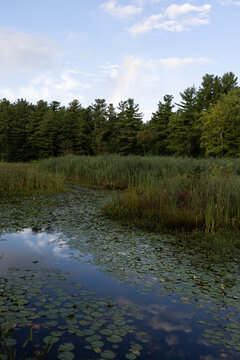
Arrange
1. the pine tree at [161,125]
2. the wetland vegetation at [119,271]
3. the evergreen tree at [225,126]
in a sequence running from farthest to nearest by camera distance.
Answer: the pine tree at [161,125], the evergreen tree at [225,126], the wetland vegetation at [119,271]

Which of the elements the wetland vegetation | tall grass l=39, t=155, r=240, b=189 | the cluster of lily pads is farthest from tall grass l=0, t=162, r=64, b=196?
the cluster of lily pads

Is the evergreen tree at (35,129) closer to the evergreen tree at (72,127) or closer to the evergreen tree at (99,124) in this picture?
the evergreen tree at (72,127)

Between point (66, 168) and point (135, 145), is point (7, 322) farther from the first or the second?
point (135, 145)

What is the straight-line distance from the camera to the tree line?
33.5 meters

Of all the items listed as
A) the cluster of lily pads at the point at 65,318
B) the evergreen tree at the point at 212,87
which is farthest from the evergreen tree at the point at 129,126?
the cluster of lily pads at the point at 65,318

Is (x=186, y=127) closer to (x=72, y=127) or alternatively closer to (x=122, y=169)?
(x=72, y=127)

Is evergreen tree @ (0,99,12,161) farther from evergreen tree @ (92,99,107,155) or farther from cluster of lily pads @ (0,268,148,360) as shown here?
cluster of lily pads @ (0,268,148,360)

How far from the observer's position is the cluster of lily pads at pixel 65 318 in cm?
222

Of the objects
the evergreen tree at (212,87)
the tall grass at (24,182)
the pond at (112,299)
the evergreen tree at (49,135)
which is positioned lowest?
the pond at (112,299)

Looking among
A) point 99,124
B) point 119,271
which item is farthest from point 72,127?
point 119,271

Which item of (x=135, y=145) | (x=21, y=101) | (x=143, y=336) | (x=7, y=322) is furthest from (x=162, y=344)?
(x=21, y=101)

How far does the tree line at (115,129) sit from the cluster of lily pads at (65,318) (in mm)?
27929

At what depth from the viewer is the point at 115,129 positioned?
40250 mm

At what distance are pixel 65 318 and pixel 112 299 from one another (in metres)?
0.62
